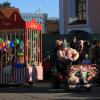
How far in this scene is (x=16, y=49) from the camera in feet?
69.5

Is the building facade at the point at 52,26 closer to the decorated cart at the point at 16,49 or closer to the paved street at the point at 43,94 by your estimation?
the decorated cart at the point at 16,49

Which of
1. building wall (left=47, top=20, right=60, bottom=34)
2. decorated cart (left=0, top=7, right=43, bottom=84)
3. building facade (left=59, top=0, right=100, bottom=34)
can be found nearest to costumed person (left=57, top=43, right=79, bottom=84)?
decorated cart (left=0, top=7, right=43, bottom=84)

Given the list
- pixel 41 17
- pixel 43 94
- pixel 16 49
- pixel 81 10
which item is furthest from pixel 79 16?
pixel 43 94

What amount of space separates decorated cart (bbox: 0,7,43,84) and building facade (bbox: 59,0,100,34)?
20.1m

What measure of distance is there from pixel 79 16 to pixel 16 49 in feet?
73.9

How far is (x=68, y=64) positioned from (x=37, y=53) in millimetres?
2928

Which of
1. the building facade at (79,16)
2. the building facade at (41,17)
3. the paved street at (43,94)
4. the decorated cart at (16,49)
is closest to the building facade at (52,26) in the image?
the building facade at (41,17)

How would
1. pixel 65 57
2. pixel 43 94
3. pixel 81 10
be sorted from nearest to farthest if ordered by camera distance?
1. pixel 43 94
2. pixel 65 57
3. pixel 81 10

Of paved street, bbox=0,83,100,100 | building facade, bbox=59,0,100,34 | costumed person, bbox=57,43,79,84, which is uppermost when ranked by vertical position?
building facade, bbox=59,0,100,34

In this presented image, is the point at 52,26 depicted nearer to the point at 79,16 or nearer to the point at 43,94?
the point at 79,16

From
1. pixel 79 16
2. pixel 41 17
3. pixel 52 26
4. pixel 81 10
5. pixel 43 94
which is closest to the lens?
pixel 43 94

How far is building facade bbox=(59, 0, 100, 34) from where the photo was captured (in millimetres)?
41156

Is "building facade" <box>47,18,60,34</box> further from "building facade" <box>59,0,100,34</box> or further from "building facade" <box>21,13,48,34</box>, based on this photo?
"building facade" <box>59,0,100,34</box>

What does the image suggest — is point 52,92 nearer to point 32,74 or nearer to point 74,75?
point 74,75
